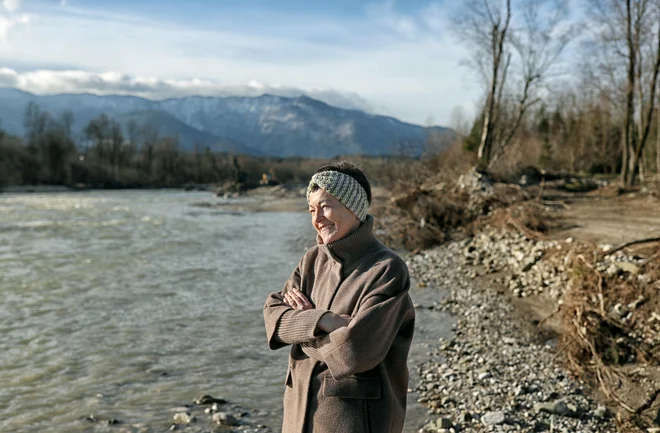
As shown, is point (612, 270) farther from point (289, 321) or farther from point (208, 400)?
point (289, 321)

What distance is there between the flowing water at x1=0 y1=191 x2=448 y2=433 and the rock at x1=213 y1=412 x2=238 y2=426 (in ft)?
1.08

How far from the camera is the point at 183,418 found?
18.5ft

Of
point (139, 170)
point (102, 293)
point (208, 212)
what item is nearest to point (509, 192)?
point (102, 293)

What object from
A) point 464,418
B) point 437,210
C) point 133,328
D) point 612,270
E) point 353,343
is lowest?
point 133,328

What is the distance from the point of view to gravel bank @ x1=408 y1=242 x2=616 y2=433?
16.5 feet

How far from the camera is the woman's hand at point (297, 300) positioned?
2.43 metres

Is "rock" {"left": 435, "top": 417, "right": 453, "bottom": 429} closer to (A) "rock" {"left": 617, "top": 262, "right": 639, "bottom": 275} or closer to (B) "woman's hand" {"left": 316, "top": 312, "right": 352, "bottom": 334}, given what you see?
(B) "woman's hand" {"left": 316, "top": 312, "right": 352, "bottom": 334}

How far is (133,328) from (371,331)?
7.82m

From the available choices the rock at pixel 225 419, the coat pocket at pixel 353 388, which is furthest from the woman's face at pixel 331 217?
the rock at pixel 225 419

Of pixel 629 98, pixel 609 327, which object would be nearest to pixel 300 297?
pixel 609 327

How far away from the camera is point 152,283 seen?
12742 millimetres

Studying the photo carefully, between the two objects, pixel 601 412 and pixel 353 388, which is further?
pixel 601 412

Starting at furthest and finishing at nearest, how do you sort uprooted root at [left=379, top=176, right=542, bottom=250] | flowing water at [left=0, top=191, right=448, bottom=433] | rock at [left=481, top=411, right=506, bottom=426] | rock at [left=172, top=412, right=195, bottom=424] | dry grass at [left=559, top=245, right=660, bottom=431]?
uprooted root at [left=379, top=176, right=542, bottom=250], flowing water at [left=0, top=191, right=448, bottom=433], dry grass at [left=559, top=245, right=660, bottom=431], rock at [left=172, top=412, right=195, bottom=424], rock at [left=481, top=411, right=506, bottom=426]

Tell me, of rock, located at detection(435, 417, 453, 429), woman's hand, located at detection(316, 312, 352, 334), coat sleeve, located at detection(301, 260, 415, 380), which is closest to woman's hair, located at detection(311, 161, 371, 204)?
coat sleeve, located at detection(301, 260, 415, 380)
